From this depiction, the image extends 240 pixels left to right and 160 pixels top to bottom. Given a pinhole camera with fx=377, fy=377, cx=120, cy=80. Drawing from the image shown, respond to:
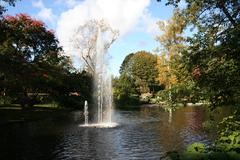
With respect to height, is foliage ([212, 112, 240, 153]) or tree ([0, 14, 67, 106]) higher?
tree ([0, 14, 67, 106])

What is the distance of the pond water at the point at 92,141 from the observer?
17.2 metres

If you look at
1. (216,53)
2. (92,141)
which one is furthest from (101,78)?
(216,53)

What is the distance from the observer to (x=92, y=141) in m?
21.0

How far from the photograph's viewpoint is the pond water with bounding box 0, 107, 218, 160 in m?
17.2

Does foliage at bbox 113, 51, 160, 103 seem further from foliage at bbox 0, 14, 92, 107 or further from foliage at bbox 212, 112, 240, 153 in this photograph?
foliage at bbox 212, 112, 240, 153

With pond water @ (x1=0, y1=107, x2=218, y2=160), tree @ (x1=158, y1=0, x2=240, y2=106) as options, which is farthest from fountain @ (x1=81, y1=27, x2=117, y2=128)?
tree @ (x1=158, y1=0, x2=240, y2=106)

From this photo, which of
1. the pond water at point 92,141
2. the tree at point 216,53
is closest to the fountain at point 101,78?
the pond water at point 92,141

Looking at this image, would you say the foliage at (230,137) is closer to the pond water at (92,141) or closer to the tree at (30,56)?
the pond water at (92,141)

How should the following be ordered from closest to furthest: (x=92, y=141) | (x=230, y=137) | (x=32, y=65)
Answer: (x=230, y=137) < (x=92, y=141) < (x=32, y=65)

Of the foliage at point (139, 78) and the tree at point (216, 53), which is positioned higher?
the foliage at point (139, 78)

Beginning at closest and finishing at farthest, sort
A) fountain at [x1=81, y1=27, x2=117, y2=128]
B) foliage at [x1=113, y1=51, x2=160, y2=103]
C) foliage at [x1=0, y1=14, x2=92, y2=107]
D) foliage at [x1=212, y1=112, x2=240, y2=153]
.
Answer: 1. foliage at [x1=212, y1=112, x2=240, y2=153]
2. foliage at [x1=0, y1=14, x2=92, y2=107]
3. fountain at [x1=81, y1=27, x2=117, y2=128]
4. foliage at [x1=113, y1=51, x2=160, y2=103]

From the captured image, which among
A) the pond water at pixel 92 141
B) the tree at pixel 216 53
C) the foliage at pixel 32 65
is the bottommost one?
the pond water at pixel 92 141

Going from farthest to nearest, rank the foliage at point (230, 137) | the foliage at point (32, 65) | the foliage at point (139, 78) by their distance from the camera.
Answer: the foliage at point (139, 78) → the foliage at point (32, 65) → the foliage at point (230, 137)

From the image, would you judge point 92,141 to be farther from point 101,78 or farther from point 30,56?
point 101,78
